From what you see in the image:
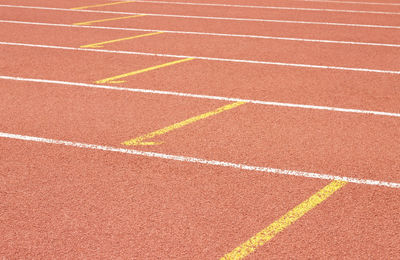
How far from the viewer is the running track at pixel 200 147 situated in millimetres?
4379

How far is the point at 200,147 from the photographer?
6121 millimetres

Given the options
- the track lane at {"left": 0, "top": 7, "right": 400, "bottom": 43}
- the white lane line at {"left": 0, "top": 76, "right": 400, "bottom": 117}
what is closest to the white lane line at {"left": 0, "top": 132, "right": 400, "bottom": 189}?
the white lane line at {"left": 0, "top": 76, "right": 400, "bottom": 117}

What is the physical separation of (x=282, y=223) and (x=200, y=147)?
1.78 m

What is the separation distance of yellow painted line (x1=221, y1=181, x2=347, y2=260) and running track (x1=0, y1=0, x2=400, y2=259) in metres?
0.01

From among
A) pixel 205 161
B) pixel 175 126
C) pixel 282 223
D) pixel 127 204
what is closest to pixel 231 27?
pixel 175 126

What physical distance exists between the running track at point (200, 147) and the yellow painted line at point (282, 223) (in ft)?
0.04

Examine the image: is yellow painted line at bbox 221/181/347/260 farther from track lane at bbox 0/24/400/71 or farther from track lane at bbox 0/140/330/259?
track lane at bbox 0/24/400/71

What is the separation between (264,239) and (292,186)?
986mm

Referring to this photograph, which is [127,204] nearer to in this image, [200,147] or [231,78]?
[200,147]

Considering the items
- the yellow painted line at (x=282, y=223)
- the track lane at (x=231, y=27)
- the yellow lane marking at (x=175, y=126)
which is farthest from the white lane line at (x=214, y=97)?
the track lane at (x=231, y=27)

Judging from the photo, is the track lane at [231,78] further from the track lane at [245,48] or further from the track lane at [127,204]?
the track lane at [127,204]

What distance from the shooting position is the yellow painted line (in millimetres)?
4160

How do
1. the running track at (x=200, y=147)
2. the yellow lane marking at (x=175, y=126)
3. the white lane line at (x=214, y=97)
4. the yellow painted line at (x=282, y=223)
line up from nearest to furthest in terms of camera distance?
the yellow painted line at (x=282, y=223) < the running track at (x=200, y=147) < the yellow lane marking at (x=175, y=126) < the white lane line at (x=214, y=97)

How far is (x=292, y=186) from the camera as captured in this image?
5.19 metres
